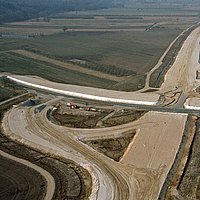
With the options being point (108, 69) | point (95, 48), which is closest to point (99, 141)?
point (108, 69)

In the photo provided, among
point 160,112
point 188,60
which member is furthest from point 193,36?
point 160,112

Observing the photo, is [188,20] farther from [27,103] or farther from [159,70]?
[27,103]

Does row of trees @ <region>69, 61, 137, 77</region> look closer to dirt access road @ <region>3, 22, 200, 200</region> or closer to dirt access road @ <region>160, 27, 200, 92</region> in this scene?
dirt access road @ <region>160, 27, 200, 92</region>

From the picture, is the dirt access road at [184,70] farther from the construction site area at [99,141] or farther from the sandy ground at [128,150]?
the sandy ground at [128,150]

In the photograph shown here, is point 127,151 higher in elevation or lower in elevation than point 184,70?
lower

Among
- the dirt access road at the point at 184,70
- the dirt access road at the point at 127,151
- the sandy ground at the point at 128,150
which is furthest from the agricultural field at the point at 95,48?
the sandy ground at the point at 128,150

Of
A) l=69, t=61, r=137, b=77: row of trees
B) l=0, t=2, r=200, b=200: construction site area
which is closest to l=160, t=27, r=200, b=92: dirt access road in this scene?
l=0, t=2, r=200, b=200: construction site area

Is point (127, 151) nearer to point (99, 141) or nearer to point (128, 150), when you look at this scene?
point (128, 150)
